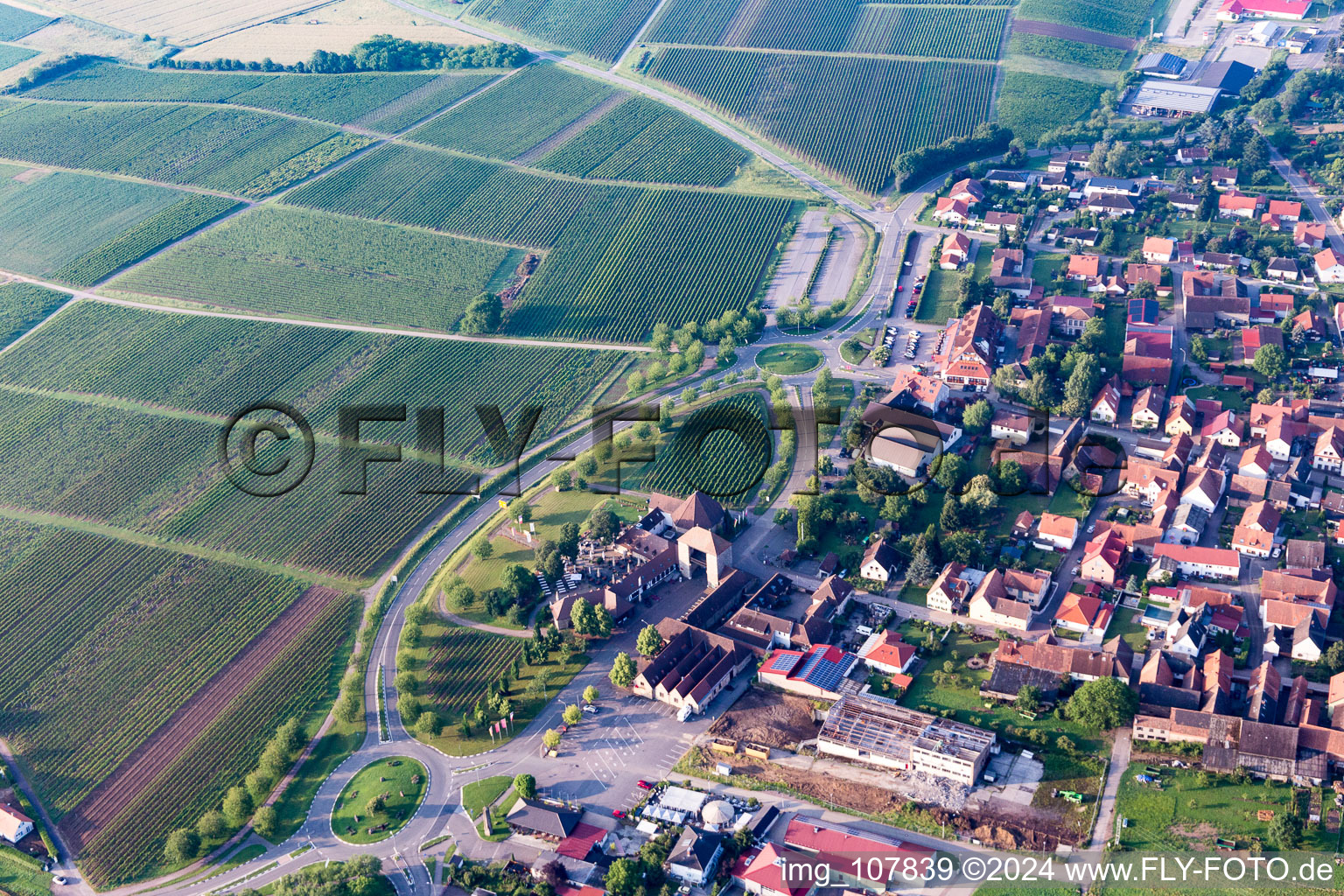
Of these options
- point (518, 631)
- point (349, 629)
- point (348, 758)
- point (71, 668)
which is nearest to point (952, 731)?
A: point (518, 631)

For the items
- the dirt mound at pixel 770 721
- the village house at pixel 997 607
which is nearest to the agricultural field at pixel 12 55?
the dirt mound at pixel 770 721

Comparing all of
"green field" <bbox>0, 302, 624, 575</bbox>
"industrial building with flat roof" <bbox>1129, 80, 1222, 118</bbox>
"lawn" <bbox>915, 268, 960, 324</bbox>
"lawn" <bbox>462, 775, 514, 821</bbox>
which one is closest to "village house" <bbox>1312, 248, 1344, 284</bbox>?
"lawn" <bbox>915, 268, 960, 324</bbox>

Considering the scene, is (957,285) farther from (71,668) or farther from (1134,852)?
(71,668)

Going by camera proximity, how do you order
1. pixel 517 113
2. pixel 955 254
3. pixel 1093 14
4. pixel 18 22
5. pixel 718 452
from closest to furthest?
pixel 718 452 → pixel 955 254 → pixel 517 113 → pixel 1093 14 → pixel 18 22

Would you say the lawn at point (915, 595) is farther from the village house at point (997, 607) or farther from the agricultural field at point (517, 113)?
the agricultural field at point (517, 113)

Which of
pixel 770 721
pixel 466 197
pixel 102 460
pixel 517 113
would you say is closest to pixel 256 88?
pixel 517 113

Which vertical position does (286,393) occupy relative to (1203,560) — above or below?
above

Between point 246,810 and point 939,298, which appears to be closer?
point 246,810

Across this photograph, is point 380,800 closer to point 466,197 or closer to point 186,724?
point 186,724
